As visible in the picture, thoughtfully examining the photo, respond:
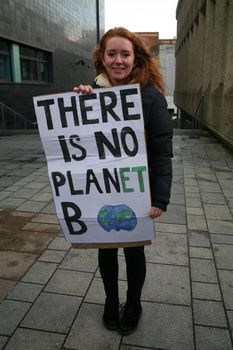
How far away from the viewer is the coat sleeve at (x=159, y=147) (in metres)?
2.15

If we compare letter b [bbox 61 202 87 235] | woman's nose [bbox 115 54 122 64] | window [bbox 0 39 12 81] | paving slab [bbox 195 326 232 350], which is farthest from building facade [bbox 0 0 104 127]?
paving slab [bbox 195 326 232 350]

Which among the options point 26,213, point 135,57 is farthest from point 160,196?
point 26,213

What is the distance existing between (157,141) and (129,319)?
1258 millimetres

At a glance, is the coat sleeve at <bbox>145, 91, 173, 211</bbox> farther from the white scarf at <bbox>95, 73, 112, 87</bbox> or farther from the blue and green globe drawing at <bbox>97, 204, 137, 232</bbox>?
the white scarf at <bbox>95, 73, 112, 87</bbox>

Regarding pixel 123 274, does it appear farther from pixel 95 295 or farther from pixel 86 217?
pixel 86 217

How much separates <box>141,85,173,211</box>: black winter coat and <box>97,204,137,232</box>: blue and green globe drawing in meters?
0.17

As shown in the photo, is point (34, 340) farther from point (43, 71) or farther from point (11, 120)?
point (43, 71)

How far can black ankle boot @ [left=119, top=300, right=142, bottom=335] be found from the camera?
2490 millimetres

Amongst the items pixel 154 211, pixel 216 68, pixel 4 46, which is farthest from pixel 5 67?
pixel 154 211

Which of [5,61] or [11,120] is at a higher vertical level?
[5,61]

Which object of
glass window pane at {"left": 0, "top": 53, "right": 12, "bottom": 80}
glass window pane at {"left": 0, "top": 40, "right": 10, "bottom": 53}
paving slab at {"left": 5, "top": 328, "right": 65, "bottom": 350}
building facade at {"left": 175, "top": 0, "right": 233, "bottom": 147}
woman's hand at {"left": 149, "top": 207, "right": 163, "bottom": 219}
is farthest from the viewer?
glass window pane at {"left": 0, "top": 53, "right": 12, "bottom": 80}

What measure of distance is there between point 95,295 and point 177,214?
6.85ft

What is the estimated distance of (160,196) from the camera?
2.20 metres

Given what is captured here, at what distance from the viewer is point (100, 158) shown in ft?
7.11
